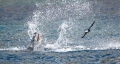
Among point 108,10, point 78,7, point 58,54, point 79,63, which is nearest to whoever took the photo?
point 79,63

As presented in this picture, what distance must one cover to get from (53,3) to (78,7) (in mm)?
6869

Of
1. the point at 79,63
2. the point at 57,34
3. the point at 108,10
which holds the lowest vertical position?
the point at 79,63

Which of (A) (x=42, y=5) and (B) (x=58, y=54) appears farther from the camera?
(A) (x=42, y=5)

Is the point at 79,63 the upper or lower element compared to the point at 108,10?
lower

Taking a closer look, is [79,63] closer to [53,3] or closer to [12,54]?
[12,54]

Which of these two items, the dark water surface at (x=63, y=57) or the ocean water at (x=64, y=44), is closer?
the dark water surface at (x=63, y=57)

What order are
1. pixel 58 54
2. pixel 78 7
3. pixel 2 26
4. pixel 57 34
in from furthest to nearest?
pixel 78 7 < pixel 2 26 < pixel 57 34 < pixel 58 54

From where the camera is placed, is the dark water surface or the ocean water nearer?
the dark water surface

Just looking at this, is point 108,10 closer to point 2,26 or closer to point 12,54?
point 2,26

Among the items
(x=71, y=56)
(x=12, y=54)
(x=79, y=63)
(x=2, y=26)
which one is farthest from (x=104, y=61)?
(x=2, y=26)

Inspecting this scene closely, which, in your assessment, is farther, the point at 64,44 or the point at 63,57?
the point at 64,44

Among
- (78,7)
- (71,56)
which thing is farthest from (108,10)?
(71,56)

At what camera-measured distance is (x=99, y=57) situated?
27.8m

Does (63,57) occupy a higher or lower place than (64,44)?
lower
